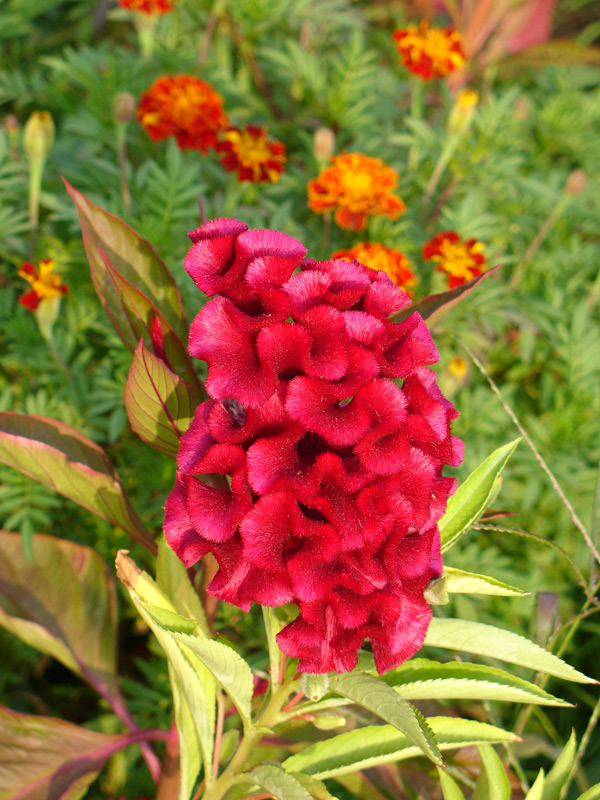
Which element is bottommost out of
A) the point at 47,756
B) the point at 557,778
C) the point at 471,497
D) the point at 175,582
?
the point at 47,756

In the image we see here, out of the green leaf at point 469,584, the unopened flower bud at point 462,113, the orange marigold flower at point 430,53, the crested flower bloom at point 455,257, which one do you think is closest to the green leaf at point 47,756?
the green leaf at point 469,584

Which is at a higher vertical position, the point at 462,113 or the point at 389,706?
the point at 462,113

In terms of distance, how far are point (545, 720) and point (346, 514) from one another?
876 millimetres

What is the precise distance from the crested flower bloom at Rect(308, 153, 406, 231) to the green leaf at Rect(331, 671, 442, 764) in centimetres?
90

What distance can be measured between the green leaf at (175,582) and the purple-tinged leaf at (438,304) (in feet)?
1.19

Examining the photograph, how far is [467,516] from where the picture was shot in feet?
2.25

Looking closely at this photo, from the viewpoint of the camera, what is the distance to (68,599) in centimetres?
98

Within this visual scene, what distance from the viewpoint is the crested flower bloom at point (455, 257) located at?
3.99 feet

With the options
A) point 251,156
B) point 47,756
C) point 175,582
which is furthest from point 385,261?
point 47,756

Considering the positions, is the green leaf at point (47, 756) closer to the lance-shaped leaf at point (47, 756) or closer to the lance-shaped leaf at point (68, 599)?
the lance-shaped leaf at point (47, 756)

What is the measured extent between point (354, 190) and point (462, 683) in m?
0.90

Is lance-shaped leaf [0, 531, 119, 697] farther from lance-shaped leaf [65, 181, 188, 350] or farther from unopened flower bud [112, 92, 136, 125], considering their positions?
unopened flower bud [112, 92, 136, 125]

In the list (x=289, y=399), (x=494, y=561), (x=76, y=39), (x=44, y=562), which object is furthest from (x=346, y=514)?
(x=76, y=39)

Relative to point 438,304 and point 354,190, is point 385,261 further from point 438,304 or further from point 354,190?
point 438,304
